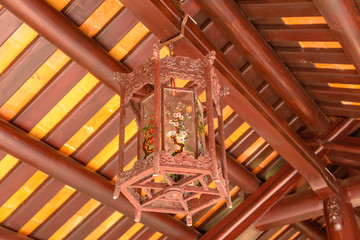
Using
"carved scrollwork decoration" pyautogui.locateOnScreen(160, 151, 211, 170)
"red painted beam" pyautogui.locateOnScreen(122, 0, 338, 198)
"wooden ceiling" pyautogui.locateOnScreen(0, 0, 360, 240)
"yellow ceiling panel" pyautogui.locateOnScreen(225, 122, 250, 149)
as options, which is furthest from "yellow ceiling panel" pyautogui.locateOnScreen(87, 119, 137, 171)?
"carved scrollwork decoration" pyautogui.locateOnScreen(160, 151, 211, 170)

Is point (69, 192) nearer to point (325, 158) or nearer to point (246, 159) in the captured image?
point (246, 159)

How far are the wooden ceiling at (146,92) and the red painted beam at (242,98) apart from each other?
10 mm

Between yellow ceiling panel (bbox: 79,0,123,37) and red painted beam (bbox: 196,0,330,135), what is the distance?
0.70m

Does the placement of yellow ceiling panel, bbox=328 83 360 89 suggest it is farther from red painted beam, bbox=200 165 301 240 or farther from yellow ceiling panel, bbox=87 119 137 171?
yellow ceiling panel, bbox=87 119 137 171

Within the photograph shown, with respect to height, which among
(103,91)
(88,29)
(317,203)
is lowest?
(317,203)

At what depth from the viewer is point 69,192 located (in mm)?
4594

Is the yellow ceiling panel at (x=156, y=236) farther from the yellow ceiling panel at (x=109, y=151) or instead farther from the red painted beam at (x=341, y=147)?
the red painted beam at (x=341, y=147)

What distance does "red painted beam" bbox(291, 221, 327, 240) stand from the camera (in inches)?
248

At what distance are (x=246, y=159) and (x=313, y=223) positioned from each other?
1.90 m

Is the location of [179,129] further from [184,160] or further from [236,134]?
[236,134]

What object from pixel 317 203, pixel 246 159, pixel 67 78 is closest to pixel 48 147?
pixel 67 78

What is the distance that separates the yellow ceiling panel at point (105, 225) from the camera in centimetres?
503

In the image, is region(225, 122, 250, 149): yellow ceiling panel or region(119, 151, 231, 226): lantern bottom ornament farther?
region(225, 122, 250, 149): yellow ceiling panel

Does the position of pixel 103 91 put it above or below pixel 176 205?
above
